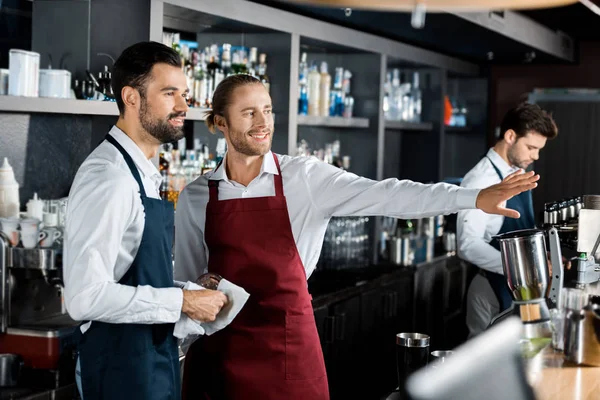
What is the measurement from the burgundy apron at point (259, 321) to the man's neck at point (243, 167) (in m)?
0.08

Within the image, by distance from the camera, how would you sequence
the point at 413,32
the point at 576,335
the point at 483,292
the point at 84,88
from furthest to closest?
1. the point at 413,32
2. the point at 483,292
3. the point at 84,88
4. the point at 576,335

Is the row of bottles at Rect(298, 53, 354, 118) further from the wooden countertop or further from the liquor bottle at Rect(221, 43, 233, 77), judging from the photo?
the wooden countertop

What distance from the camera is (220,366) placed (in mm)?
2732

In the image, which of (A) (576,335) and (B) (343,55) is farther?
(B) (343,55)

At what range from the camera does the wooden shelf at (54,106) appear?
2980 millimetres

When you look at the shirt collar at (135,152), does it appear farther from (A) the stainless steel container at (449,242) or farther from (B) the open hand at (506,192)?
(A) the stainless steel container at (449,242)

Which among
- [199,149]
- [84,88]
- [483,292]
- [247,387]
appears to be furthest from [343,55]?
[247,387]

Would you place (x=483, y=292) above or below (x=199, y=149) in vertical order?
below

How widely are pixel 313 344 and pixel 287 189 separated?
1.69ft

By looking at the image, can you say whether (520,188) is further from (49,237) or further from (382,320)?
(382,320)

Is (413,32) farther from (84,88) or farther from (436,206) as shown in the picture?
(436,206)

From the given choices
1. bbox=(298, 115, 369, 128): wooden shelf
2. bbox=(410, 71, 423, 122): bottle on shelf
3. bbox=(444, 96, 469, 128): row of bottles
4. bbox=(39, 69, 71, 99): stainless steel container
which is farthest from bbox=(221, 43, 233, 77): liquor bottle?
bbox=(444, 96, 469, 128): row of bottles

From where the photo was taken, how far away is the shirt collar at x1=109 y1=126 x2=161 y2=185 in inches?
92.7

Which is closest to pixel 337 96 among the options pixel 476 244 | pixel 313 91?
pixel 313 91
